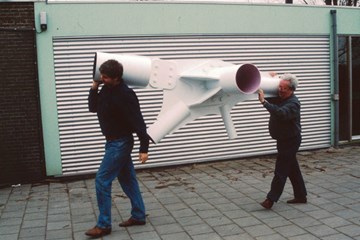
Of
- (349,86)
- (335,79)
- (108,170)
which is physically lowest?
(108,170)

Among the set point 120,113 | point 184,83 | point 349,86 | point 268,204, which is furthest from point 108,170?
point 349,86

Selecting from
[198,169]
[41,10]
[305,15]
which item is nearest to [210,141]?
[198,169]

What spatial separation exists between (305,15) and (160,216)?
6431 mm

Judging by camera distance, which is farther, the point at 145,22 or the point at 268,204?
the point at 145,22

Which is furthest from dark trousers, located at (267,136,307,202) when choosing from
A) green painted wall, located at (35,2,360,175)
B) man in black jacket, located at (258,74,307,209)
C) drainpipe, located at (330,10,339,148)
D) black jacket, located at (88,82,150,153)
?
drainpipe, located at (330,10,339,148)

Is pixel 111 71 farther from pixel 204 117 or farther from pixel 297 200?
pixel 204 117

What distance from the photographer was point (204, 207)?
20.3ft

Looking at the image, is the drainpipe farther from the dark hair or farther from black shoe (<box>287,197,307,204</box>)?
the dark hair

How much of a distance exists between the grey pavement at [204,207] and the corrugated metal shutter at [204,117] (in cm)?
55

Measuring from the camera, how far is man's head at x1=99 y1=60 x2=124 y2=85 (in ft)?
12.3

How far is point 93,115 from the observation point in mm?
8688

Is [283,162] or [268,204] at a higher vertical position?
[283,162]

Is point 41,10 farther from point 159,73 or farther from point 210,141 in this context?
point 159,73

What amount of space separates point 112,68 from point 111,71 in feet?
0.71
